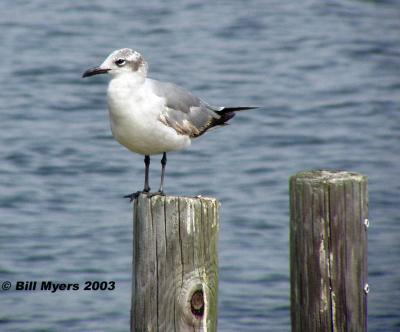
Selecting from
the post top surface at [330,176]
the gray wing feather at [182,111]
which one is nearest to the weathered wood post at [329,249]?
the post top surface at [330,176]

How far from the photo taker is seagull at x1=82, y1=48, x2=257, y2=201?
20.5 feet

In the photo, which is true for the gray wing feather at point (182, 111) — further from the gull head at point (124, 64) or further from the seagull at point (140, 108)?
the gull head at point (124, 64)

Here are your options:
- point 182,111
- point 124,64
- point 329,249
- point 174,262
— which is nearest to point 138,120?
point 124,64

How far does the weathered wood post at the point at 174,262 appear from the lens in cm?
531

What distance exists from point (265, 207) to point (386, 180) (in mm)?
1687

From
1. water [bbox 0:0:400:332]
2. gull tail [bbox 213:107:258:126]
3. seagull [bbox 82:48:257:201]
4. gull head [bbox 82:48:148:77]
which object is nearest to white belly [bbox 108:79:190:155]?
seagull [bbox 82:48:257:201]

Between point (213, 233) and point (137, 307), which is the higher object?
point (213, 233)

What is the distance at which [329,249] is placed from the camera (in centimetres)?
530

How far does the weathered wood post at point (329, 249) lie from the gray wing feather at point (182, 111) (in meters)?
1.38

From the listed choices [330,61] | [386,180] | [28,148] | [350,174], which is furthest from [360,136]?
[350,174]

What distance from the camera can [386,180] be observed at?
41.0 ft

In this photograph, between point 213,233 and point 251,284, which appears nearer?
point 213,233

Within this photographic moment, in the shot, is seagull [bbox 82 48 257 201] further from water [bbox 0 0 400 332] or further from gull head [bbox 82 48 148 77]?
water [bbox 0 0 400 332]

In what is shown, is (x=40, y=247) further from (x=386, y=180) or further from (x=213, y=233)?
(x=213, y=233)
